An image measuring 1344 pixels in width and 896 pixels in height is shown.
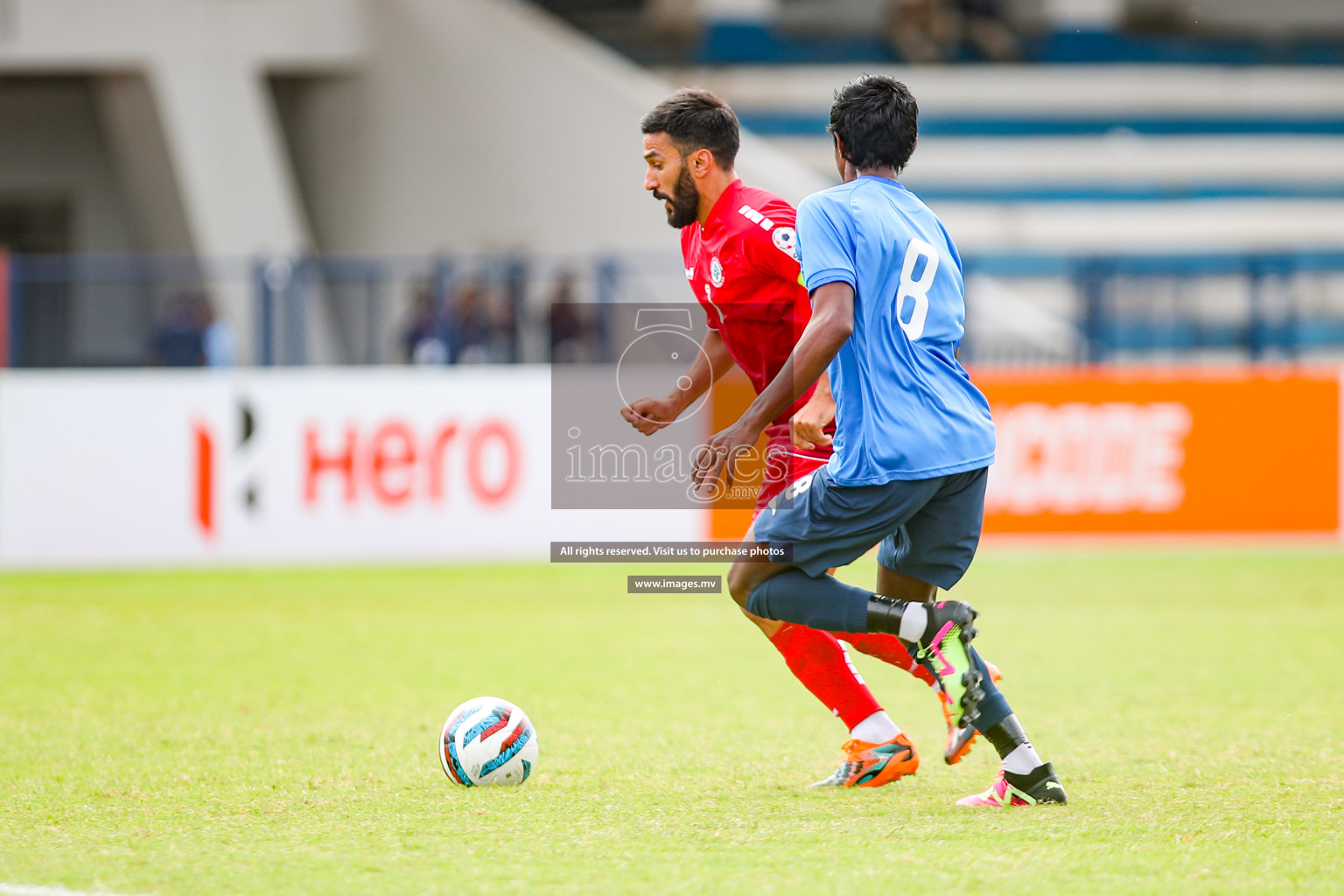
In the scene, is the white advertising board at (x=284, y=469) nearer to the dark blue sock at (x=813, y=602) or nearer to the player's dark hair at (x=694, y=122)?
the player's dark hair at (x=694, y=122)

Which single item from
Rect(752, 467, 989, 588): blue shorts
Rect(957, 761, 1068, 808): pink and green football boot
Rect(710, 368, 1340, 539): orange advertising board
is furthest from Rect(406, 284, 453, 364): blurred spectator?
Rect(957, 761, 1068, 808): pink and green football boot

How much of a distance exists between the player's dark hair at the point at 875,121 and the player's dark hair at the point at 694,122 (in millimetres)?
502

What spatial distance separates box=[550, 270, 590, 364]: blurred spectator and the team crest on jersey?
849cm

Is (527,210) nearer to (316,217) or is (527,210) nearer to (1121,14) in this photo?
(316,217)

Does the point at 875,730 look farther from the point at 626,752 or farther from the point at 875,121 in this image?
the point at 875,121

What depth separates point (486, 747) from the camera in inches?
201

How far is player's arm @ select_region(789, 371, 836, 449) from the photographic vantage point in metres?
4.77

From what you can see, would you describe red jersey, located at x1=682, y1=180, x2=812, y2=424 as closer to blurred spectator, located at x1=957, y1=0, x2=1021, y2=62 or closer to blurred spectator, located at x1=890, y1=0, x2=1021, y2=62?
blurred spectator, located at x1=890, y1=0, x2=1021, y2=62

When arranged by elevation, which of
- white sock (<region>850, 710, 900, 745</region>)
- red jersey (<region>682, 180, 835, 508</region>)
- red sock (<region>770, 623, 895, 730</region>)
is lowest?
white sock (<region>850, 710, 900, 745</region>)

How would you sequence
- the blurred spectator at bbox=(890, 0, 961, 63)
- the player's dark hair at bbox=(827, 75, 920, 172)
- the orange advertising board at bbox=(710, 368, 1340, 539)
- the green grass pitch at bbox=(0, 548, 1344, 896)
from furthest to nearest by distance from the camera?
the blurred spectator at bbox=(890, 0, 961, 63), the orange advertising board at bbox=(710, 368, 1340, 539), the player's dark hair at bbox=(827, 75, 920, 172), the green grass pitch at bbox=(0, 548, 1344, 896)

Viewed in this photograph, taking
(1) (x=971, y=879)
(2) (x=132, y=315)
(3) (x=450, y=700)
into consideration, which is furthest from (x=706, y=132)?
(2) (x=132, y=315)

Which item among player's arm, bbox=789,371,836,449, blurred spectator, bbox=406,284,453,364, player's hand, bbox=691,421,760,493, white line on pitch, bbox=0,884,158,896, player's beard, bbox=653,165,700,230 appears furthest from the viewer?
blurred spectator, bbox=406,284,453,364

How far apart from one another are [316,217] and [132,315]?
1112 centimetres

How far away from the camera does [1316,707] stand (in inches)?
261
